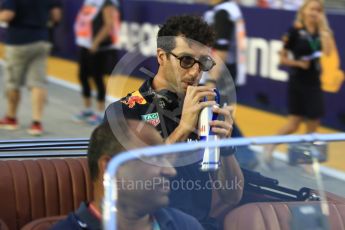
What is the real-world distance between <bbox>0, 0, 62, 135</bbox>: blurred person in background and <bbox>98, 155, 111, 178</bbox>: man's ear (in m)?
5.77

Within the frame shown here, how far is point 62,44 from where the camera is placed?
15477mm

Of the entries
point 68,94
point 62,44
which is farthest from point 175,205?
point 62,44

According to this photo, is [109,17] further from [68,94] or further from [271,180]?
[271,180]

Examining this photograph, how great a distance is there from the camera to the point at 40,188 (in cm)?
400

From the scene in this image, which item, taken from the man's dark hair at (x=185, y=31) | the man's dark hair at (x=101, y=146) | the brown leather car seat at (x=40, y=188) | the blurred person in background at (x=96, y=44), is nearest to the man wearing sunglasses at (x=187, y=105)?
the man's dark hair at (x=185, y=31)

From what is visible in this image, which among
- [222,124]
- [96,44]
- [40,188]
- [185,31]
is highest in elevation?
[185,31]

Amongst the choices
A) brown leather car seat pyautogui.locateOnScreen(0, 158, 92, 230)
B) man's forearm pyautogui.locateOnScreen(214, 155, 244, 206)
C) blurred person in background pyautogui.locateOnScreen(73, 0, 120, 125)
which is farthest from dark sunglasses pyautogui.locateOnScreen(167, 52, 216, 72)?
blurred person in background pyautogui.locateOnScreen(73, 0, 120, 125)

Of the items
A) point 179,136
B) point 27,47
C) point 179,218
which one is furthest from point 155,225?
point 27,47

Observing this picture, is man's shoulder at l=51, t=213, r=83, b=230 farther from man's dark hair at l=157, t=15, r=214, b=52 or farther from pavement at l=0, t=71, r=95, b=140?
pavement at l=0, t=71, r=95, b=140

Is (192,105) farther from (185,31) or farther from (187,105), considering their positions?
(185,31)

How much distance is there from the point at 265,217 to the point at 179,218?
0.33 m

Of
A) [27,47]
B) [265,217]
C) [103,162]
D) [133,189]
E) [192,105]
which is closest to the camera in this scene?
[133,189]

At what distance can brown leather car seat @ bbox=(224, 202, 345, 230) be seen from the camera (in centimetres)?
275

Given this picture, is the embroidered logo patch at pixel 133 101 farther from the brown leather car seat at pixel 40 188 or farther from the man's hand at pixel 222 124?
the brown leather car seat at pixel 40 188
